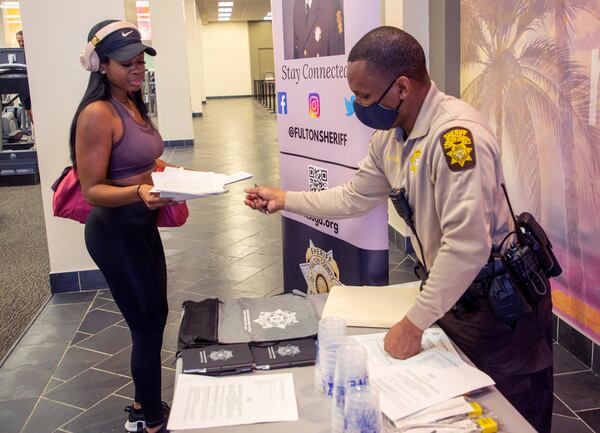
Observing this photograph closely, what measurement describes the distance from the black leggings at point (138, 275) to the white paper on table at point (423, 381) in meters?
1.11

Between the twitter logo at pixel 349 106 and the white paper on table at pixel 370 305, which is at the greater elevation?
the twitter logo at pixel 349 106

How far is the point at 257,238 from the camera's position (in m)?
5.55

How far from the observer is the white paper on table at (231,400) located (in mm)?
1329

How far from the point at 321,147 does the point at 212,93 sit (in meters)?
26.1

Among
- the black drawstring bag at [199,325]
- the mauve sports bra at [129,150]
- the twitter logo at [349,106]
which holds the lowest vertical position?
the black drawstring bag at [199,325]

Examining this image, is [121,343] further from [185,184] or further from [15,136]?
[15,136]

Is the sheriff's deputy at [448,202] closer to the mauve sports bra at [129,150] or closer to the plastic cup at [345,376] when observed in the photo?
the plastic cup at [345,376]

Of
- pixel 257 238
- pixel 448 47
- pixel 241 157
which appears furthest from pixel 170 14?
pixel 448 47

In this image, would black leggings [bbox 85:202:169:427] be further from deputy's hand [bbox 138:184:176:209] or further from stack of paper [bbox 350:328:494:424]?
stack of paper [bbox 350:328:494:424]

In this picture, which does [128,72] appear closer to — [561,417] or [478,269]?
[478,269]

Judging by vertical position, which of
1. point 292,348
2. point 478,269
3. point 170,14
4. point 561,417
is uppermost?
point 170,14

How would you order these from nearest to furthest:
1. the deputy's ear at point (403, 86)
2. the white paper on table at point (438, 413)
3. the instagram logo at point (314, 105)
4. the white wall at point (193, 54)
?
the white paper on table at point (438, 413)
the deputy's ear at point (403, 86)
the instagram logo at point (314, 105)
the white wall at point (193, 54)

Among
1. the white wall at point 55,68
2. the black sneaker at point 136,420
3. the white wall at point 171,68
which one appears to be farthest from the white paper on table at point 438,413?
the white wall at point 171,68

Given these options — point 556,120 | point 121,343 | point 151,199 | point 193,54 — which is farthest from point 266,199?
point 193,54
